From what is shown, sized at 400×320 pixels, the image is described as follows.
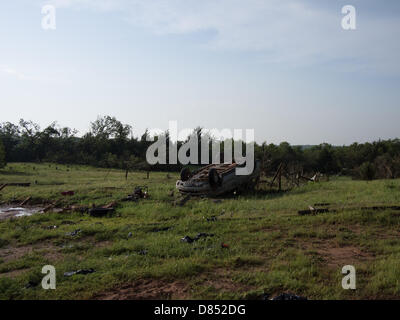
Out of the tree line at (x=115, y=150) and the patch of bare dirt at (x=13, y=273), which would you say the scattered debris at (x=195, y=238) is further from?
the tree line at (x=115, y=150)

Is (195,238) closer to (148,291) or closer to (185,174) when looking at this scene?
(148,291)

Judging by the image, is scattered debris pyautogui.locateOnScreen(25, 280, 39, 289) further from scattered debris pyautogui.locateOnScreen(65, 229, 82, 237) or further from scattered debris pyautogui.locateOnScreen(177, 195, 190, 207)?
scattered debris pyautogui.locateOnScreen(177, 195, 190, 207)

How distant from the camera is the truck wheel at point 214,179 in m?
13.0

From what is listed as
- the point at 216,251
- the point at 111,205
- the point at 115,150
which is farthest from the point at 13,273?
the point at 115,150

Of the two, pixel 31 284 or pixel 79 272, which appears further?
pixel 79 272

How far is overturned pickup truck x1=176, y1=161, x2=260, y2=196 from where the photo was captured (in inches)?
516

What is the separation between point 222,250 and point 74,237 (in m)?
4.09

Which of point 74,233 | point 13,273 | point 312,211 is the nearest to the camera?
point 13,273

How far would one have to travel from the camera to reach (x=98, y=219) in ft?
35.6

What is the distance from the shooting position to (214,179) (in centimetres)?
1310

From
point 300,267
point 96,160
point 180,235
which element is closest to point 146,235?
point 180,235

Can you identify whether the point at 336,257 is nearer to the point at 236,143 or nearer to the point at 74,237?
the point at 74,237

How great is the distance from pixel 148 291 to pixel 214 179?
8394 mm

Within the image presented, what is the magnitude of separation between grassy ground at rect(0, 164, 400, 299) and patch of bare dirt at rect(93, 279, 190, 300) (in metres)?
0.02
